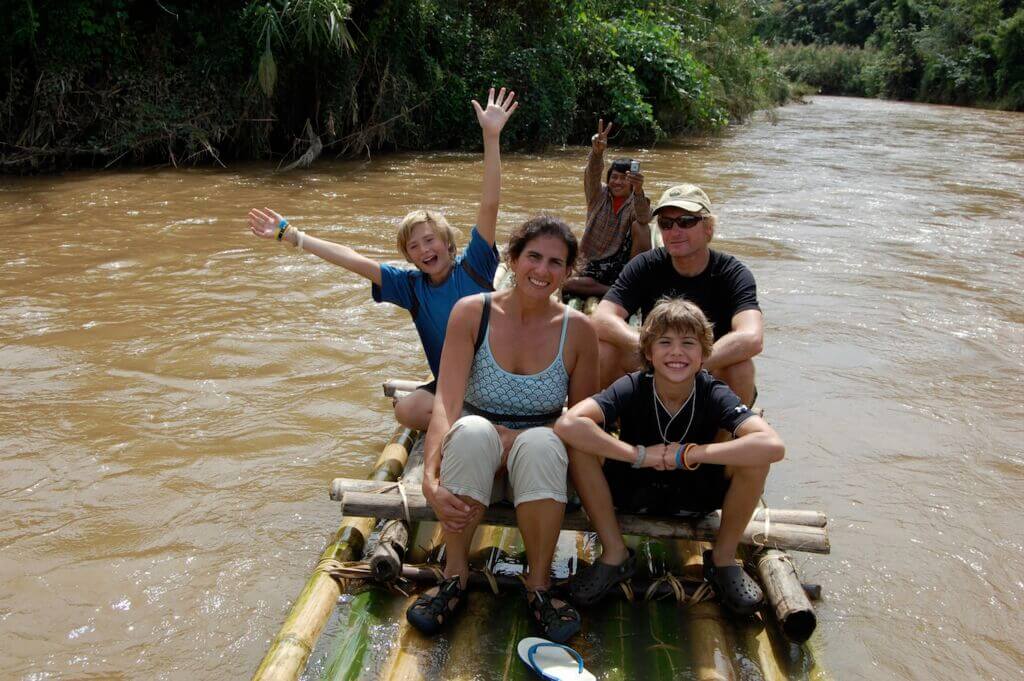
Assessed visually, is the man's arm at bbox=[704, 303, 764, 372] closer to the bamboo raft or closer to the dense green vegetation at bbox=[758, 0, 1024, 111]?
the bamboo raft

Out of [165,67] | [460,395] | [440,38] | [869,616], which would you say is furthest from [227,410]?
[440,38]

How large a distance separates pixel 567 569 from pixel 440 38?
1249 cm

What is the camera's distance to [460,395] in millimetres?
3205

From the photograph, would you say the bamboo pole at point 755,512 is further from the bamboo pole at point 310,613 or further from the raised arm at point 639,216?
the raised arm at point 639,216

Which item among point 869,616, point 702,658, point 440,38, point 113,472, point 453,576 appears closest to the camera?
point 702,658

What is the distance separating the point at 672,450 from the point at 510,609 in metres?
0.75

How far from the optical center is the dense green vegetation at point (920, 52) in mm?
36562

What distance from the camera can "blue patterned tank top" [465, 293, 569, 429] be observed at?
3229 mm

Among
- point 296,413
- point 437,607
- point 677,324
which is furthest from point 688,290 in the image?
point 296,413

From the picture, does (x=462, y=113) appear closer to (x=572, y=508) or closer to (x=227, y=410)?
(x=227, y=410)

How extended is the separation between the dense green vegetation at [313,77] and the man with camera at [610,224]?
6919 mm

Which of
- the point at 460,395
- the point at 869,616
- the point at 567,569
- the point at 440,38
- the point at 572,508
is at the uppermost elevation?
the point at 440,38

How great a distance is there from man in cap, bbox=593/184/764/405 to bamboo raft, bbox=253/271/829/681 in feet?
2.34

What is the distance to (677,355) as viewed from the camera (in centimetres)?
300
